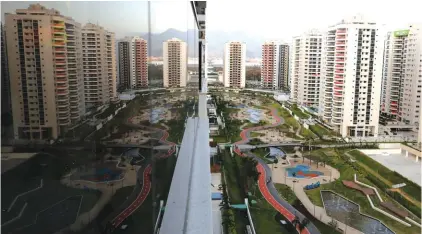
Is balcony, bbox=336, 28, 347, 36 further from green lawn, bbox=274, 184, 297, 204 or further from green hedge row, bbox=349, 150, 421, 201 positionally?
green lawn, bbox=274, 184, 297, 204

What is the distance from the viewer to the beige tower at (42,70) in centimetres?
17

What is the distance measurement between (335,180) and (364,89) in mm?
3413

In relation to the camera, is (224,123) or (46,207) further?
(224,123)

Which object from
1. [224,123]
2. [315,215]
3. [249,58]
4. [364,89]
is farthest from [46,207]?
[249,58]

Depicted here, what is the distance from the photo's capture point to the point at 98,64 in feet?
0.86

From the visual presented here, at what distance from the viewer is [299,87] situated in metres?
12.9

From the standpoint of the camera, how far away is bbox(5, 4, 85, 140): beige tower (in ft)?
0.55

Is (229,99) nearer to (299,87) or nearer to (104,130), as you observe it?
(299,87)

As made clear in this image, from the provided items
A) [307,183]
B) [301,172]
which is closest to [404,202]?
[307,183]

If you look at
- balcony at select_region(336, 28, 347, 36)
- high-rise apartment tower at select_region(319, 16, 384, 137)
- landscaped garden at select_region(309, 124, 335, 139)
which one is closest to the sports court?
high-rise apartment tower at select_region(319, 16, 384, 137)

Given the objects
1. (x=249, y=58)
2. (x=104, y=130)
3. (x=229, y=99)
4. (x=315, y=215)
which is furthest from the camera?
(x=249, y=58)

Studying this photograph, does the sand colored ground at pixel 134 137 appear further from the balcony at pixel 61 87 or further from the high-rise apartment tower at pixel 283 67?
the high-rise apartment tower at pixel 283 67

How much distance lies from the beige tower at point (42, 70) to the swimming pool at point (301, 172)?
7080mm

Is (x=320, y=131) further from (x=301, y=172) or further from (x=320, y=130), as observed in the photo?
(x=301, y=172)
